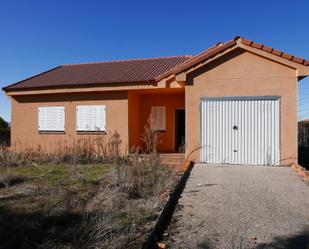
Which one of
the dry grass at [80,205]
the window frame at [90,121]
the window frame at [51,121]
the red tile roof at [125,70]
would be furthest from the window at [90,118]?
the dry grass at [80,205]

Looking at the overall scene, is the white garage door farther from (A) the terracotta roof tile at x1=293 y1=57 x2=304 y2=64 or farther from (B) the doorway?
(B) the doorway

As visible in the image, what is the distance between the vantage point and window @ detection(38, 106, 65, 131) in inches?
663

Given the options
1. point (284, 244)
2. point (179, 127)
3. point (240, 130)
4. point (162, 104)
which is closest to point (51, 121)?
point (162, 104)

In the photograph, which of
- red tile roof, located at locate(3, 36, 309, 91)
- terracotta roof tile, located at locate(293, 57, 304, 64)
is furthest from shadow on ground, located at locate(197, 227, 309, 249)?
red tile roof, located at locate(3, 36, 309, 91)

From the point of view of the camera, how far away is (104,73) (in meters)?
17.8

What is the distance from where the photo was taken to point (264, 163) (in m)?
12.1

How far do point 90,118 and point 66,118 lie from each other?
154 centimetres

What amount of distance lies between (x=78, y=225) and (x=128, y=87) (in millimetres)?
10276

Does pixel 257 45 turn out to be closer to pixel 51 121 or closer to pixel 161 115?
pixel 161 115

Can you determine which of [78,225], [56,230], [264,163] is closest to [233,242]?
[78,225]

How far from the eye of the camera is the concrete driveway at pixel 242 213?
492 centimetres

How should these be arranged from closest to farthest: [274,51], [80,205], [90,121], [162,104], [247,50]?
[80,205]
[274,51]
[247,50]
[90,121]
[162,104]

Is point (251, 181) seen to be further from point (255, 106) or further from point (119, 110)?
point (119, 110)

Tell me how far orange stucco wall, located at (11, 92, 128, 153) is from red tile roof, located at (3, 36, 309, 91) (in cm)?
76
